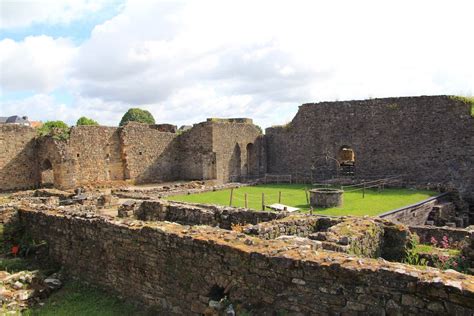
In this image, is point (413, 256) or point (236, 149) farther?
point (236, 149)

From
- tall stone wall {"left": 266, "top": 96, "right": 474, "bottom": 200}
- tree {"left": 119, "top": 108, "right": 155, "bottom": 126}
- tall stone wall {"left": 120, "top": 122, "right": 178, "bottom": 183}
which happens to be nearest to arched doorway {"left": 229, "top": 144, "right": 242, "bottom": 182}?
tall stone wall {"left": 266, "top": 96, "right": 474, "bottom": 200}

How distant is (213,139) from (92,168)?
798 cm

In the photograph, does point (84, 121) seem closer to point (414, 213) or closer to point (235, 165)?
point (235, 165)

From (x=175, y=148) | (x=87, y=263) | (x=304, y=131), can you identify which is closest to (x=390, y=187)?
(x=304, y=131)

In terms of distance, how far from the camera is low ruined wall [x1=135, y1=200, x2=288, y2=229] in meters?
9.72

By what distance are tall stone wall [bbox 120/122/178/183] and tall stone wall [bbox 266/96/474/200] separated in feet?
25.2

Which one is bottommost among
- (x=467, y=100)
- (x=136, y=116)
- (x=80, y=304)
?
(x=80, y=304)

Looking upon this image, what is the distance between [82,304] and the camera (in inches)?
290

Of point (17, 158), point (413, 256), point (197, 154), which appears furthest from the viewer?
point (197, 154)

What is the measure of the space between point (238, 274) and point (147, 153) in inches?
893

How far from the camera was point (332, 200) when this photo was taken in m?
16.1

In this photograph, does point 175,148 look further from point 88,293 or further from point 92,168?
point 88,293

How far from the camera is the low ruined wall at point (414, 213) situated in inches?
575

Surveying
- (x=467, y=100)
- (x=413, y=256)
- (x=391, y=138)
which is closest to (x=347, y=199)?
(x=391, y=138)
